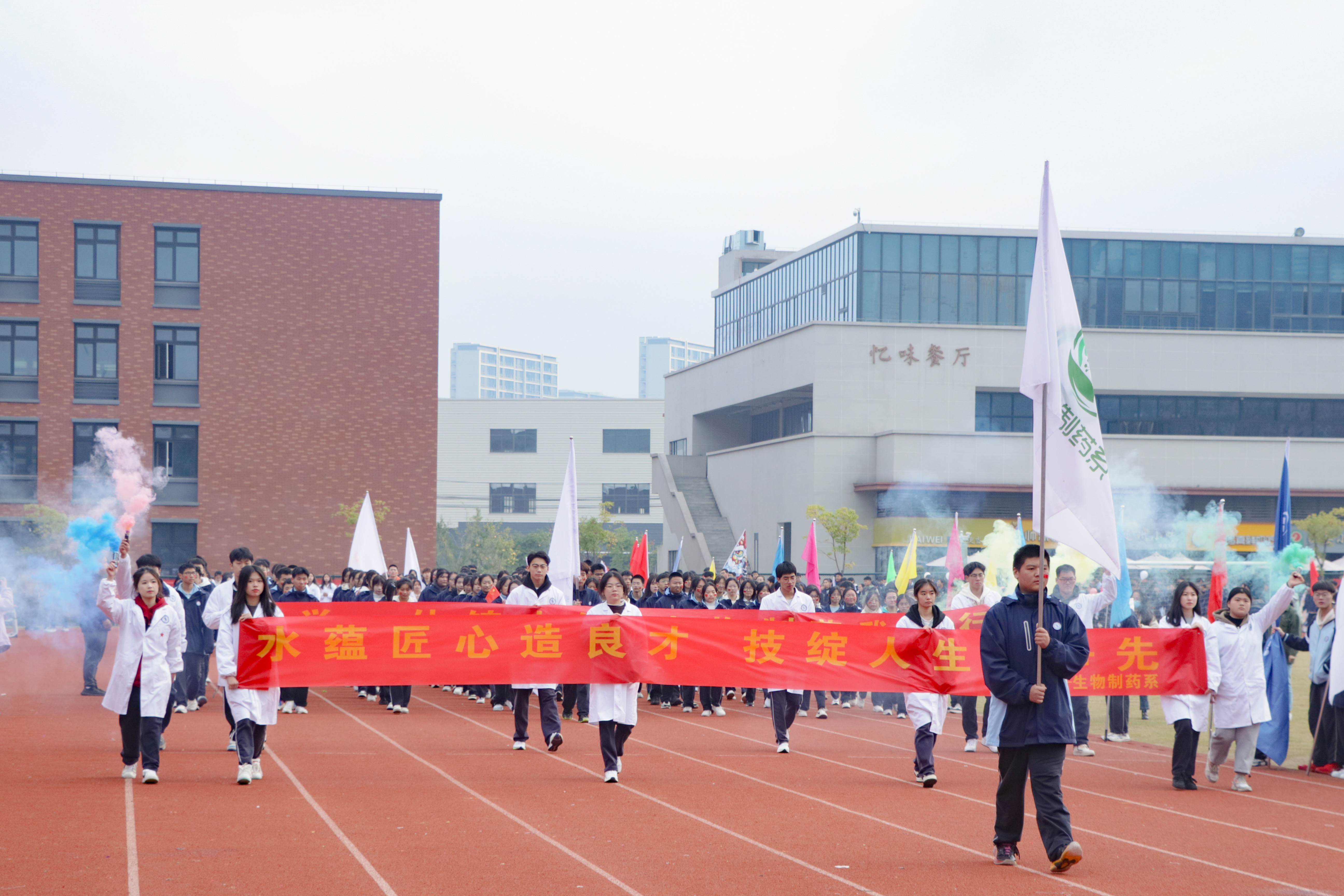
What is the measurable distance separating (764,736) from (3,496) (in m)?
34.7

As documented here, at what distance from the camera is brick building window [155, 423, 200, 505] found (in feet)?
140

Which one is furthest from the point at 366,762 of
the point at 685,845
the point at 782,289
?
the point at 782,289

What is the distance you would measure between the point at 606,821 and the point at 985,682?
2934 mm

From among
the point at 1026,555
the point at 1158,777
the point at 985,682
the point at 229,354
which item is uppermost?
the point at 229,354

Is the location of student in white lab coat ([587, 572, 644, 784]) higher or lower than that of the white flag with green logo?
lower

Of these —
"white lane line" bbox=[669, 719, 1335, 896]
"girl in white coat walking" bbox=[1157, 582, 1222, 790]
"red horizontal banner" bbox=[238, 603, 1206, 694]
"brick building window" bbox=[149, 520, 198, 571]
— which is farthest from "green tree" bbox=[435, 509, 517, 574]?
"girl in white coat walking" bbox=[1157, 582, 1222, 790]

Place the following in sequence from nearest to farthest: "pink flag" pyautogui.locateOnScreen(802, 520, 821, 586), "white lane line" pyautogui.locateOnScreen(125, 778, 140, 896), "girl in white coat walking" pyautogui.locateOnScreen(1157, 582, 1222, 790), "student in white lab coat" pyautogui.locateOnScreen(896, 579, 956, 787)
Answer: "white lane line" pyautogui.locateOnScreen(125, 778, 140, 896), "student in white lab coat" pyautogui.locateOnScreen(896, 579, 956, 787), "girl in white coat walking" pyautogui.locateOnScreen(1157, 582, 1222, 790), "pink flag" pyautogui.locateOnScreen(802, 520, 821, 586)

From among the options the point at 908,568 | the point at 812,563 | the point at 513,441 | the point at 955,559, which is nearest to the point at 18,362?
the point at 812,563

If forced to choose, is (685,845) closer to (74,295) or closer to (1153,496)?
(74,295)

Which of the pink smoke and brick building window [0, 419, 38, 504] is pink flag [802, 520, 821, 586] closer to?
the pink smoke

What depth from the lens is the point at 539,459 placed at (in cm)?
8075

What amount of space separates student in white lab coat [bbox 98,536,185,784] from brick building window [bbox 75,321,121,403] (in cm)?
3454

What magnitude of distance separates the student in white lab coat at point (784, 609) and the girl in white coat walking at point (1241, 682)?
391 centimetres

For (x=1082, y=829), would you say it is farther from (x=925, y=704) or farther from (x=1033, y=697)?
(x=1033, y=697)
